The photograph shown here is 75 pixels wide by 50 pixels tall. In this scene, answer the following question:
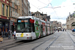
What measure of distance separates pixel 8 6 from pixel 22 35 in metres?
13.7

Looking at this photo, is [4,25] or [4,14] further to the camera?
[4,25]

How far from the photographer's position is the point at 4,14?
26.5 m

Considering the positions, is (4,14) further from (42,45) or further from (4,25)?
(42,45)

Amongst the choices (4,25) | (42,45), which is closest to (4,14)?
(4,25)

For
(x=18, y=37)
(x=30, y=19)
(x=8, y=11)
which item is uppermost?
(x=8, y=11)

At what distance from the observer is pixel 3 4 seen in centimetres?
2647

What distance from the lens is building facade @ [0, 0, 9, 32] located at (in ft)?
82.3

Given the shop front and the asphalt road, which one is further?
the shop front

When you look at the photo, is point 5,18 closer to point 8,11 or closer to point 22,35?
point 8,11

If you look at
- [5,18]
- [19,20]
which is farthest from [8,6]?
[19,20]

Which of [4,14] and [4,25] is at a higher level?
[4,14]

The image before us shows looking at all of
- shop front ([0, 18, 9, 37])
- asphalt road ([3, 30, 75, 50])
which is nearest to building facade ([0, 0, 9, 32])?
shop front ([0, 18, 9, 37])

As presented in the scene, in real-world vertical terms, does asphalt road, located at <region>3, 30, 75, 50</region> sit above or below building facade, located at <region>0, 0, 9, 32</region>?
below

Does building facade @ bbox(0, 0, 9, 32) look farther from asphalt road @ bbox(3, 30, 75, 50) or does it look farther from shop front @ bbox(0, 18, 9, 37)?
asphalt road @ bbox(3, 30, 75, 50)
